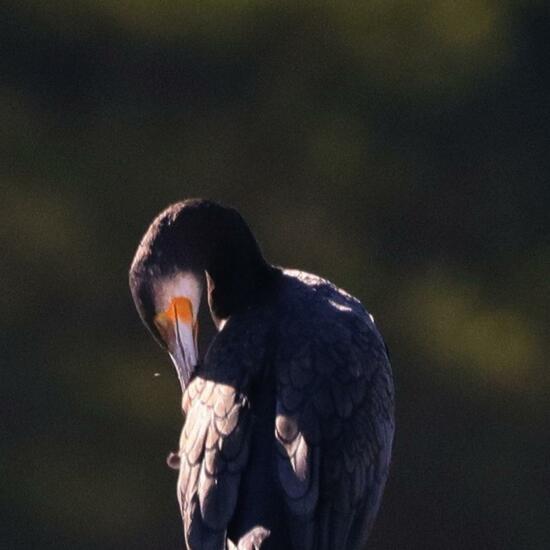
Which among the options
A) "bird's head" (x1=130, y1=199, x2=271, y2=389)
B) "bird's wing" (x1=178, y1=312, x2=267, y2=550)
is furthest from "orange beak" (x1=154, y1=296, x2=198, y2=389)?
"bird's wing" (x1=178, y1=312, x2=267, y2=550)

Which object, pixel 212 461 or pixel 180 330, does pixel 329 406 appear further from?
pixel 180 330

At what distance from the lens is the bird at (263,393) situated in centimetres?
315

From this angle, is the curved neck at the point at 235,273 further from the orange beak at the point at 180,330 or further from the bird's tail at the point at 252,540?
the bird's tail at the point at 252,540

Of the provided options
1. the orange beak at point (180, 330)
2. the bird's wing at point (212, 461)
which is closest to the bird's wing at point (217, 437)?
the bird's wing at point (212, 461)

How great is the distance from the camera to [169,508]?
607 centimetres

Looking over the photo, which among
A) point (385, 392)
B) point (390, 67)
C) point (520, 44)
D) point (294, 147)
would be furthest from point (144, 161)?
point (385, 392)

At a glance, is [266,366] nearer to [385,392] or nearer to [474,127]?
→ [385,392]

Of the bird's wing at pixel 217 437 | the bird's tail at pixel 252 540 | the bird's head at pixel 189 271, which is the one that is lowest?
the bird's tail at pixel 252 540

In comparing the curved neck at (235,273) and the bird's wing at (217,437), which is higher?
the curved neck at (235,273)

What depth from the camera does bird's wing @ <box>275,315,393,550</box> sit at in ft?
10.4

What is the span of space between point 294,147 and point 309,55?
1.12ft

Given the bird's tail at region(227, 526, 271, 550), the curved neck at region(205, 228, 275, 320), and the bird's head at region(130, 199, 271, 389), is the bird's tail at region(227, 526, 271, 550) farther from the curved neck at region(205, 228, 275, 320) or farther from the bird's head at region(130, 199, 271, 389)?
the curved neck at region(205, 228, 275, 320)

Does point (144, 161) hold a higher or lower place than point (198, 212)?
lower

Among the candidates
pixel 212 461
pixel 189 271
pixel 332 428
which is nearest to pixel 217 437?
pixel 212 461
